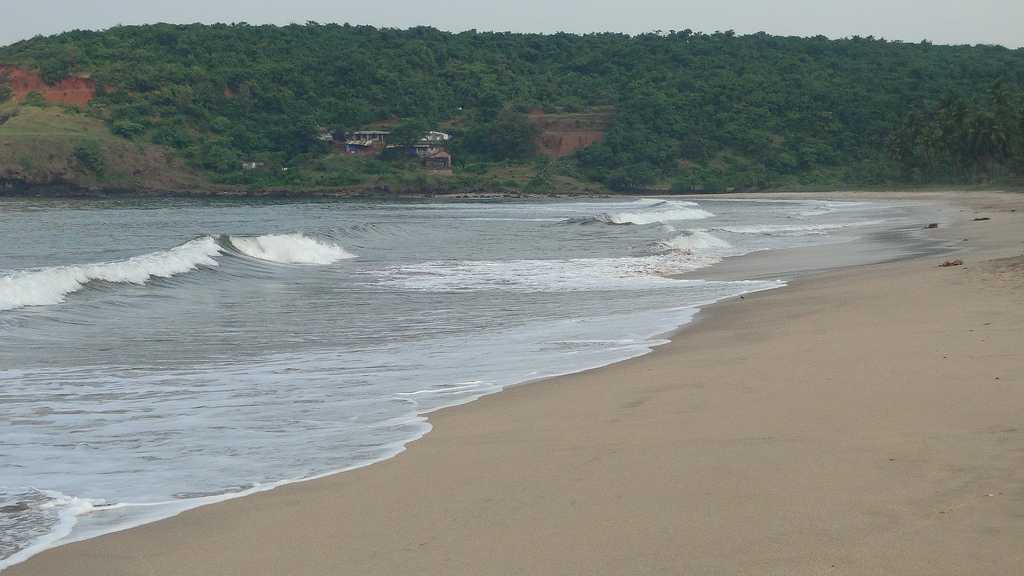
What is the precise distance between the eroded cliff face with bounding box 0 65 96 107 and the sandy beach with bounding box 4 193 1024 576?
11408 centimetres

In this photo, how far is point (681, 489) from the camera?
15.2 ft

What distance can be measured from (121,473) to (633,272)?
14635 mm

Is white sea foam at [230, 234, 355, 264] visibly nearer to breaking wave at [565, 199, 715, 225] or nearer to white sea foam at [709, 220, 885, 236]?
white sea foam at [709, 220, 885, 236]

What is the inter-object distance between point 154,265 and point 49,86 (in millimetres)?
102031

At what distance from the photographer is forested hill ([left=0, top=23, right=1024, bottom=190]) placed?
102 m

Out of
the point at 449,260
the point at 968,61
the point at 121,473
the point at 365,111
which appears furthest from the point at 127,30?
the point at 121,473

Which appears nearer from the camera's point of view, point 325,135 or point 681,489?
point 681,489

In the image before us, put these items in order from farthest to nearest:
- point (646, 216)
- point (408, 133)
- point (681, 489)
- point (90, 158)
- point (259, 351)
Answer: point (408, 133), point (90, 158), point (646, 216), point (259, 351), point (681, 489)

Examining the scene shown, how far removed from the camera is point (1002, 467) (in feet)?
14.8

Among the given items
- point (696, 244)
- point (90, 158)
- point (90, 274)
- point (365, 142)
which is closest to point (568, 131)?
point (365, 142)

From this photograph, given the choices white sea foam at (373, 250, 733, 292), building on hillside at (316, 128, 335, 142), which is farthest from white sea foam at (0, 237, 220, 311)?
building on hillside at (316, 128, 335, 142)

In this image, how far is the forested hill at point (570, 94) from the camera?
3996 inches

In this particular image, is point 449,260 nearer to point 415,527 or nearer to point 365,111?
point 415,527

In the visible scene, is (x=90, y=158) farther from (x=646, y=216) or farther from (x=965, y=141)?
(x=965, y=141)
